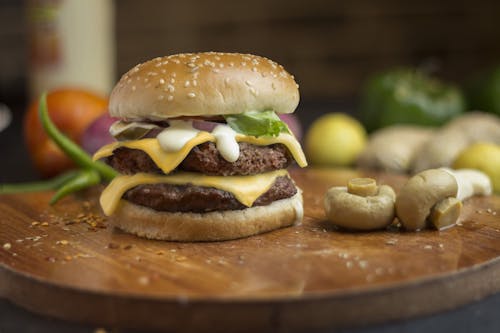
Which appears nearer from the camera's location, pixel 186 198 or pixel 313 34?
pixel 186 198

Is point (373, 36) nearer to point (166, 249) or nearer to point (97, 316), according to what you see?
point (166, 249)

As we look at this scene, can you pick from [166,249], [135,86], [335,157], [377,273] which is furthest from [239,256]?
[335,157]

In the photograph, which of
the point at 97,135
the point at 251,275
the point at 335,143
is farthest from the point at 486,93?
the point at 251,275

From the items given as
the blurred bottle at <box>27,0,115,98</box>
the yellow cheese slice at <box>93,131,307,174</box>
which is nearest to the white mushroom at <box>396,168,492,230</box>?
the yellow cheese slice at <box>93,131,307,174</box>

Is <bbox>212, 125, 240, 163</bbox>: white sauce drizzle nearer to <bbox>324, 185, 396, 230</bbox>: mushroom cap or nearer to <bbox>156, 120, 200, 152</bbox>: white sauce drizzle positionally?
<bbox>156, 120, 200, 152</bbox>: white sauce drizzle

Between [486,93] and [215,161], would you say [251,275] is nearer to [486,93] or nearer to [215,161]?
[215,161]

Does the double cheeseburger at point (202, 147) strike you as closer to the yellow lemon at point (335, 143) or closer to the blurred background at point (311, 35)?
the yellow lemon at point (335, 143)
